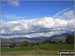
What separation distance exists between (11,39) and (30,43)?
41 cm

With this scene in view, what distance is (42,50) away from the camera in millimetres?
2674

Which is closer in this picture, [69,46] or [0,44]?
[0,44]

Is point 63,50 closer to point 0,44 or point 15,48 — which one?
point 15,48

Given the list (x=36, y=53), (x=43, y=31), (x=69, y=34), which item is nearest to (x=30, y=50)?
(x=36, y=53)

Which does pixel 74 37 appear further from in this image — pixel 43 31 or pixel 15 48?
pixel 15 48

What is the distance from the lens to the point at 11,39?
251 centimetres

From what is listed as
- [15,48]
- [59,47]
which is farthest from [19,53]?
[59,47]

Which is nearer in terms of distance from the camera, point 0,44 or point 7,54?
point 0,44

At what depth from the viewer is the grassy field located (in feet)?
8.65

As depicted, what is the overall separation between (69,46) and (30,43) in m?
0.85

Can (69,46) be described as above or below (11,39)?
below

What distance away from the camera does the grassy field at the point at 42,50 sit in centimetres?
264

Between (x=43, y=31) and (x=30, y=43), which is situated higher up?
(x=43, y=31)

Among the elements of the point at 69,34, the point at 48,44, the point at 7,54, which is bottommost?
the point at 7,54
